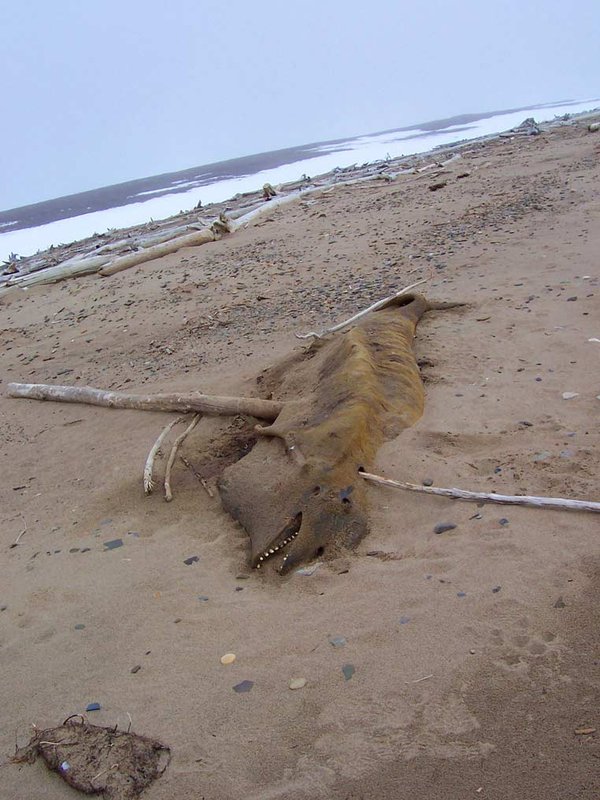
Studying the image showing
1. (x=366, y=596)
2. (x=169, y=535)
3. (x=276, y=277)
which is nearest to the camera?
(x=366, y=596)

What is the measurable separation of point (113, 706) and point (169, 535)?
1169 mm

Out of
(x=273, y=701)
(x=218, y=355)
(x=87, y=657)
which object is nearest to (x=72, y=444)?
(x=218, y=355)

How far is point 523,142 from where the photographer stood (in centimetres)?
1534

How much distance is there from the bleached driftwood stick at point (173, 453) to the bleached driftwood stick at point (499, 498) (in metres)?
1.18

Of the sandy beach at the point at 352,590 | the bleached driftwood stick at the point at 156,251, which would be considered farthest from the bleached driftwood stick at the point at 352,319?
the bleached driftwood stick at the point at 156,251

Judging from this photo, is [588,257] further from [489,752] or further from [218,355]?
[489,752]

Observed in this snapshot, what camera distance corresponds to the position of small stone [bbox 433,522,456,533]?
2.79 metres

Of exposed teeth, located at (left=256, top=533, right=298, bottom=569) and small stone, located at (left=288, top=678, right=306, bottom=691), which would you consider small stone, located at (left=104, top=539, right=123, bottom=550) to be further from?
small stone, located at (left=288, top=678, right=306, bottom=691)

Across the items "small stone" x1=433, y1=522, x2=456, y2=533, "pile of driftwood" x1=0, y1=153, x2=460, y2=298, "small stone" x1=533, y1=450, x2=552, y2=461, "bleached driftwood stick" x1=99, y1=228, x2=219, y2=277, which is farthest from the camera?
"pile of driftwood" x1=0, y1=153, x2=460, y2=298

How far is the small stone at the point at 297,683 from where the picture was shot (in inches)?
85.4

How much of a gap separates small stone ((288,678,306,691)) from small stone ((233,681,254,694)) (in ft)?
0.46

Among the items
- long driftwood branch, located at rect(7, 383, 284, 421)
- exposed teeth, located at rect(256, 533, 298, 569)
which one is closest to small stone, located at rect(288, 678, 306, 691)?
exposed teeth, located at rect(256, 533, 298, 569)

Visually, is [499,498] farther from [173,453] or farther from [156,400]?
[156,400]

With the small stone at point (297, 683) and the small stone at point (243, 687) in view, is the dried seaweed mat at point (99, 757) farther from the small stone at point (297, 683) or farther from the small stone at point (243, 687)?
the small stone at point (297, 683)
